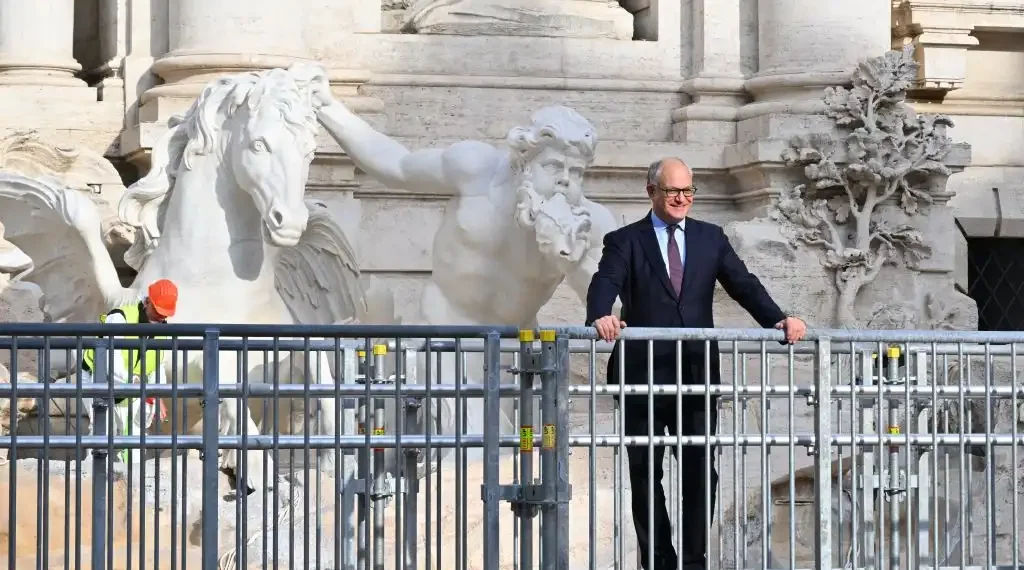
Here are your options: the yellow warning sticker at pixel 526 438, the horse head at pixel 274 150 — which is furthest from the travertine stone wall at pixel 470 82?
the yellow warning sticker at pixel 526 438

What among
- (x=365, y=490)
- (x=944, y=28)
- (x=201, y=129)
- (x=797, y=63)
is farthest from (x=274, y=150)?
(x=944, y=28)

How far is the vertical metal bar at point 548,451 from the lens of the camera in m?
5.89

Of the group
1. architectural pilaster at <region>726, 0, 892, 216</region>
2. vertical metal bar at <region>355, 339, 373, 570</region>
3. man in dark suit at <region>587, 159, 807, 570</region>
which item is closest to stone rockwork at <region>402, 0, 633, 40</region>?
architectural pilaster at <region>726, 0, 892, 216</region>

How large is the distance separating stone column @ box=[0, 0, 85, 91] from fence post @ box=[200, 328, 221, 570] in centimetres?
646

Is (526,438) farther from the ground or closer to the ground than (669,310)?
closer to the ground

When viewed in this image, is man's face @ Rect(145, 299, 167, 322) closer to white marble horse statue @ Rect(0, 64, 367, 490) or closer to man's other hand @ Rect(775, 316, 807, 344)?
white marble horse statue @ Rect(0, 64, 367, 490)

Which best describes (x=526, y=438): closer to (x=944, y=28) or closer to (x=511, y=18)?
(x=511, y=18)

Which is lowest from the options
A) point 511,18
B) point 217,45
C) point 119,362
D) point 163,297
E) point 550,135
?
point 119,362

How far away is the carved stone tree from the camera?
12289mm

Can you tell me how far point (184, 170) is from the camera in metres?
9.29

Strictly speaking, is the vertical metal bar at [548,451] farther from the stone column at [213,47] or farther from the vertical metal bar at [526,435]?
the stone column at [213,47]

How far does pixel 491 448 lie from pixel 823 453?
3.10 feet

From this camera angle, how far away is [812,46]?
12742 millimetres

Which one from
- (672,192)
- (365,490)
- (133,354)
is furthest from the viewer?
(133,354)
